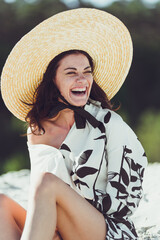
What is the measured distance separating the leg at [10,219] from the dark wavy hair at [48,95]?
0.49m

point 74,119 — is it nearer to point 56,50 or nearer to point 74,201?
point 56,50

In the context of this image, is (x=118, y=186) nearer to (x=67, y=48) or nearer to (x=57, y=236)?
(x=57, y=236)

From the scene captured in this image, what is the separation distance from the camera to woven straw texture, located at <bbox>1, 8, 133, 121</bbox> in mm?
2635

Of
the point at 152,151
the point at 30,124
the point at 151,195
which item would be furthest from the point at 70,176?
the point at 152,151

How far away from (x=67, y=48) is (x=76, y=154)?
0.65m

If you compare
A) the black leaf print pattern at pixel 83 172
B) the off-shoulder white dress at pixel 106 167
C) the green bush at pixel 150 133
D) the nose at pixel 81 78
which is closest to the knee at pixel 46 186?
the off-shoulder white dress at pixel 106 167

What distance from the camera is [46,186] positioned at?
211 cm

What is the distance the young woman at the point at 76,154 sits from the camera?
2.15m

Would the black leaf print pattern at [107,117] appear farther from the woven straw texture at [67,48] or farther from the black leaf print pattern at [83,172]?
the woven straw texture at [67,48]

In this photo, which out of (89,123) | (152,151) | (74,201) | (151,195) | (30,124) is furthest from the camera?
(152,151)

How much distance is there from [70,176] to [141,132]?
14.8ft

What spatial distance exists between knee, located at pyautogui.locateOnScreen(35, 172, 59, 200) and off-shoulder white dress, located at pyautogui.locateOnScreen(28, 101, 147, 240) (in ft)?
0.48

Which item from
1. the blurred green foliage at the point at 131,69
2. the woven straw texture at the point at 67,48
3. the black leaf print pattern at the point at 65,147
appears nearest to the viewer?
the black leaf print pattern at the point at 65,147

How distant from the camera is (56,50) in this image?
2.68 metres
